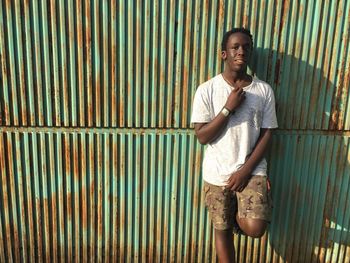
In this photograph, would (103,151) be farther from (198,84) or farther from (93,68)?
(198,84)

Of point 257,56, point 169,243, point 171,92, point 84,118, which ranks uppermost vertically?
point 257,56

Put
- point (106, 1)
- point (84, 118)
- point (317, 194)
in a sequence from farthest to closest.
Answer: point (317, 194) < point (84, 118) < point (106, 1)

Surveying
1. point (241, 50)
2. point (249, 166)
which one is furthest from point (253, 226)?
point (241, 50)

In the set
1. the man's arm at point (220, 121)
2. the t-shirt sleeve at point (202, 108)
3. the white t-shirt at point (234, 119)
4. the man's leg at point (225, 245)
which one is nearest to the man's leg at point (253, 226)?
the man's leg at point (225, 245)

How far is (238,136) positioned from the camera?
2703 millimetres

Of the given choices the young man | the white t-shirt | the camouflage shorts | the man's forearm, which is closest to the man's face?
the young man

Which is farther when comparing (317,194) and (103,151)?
(317,194)

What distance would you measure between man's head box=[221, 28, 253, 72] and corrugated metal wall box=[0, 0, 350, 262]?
0.20 m

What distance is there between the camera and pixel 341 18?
9.43ft

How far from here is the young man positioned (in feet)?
8.68

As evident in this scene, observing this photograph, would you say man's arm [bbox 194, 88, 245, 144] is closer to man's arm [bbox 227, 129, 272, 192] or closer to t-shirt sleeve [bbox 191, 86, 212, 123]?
t-shirt sleeve [bbox 191, 86, 212, 123]

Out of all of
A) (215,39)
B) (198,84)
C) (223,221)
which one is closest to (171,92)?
(198,84)

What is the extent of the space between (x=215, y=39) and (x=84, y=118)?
121cm

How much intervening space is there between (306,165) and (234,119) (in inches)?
35.9
